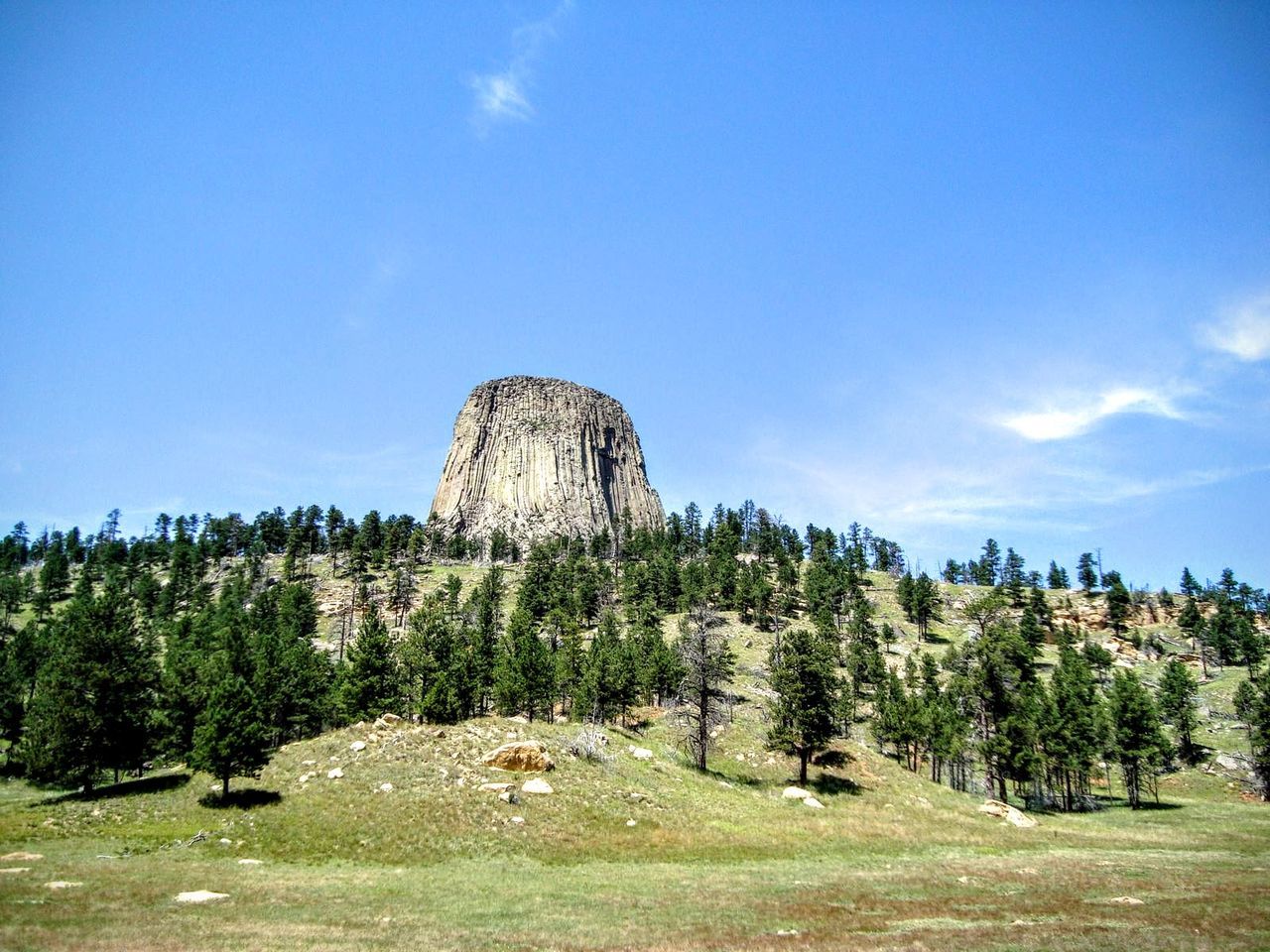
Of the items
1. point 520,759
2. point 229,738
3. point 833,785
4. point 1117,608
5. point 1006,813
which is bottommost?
point 1006,813

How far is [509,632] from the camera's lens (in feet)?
Result: 278

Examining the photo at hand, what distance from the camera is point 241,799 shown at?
38719 millimetres

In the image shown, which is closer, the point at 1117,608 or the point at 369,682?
the point at 369,682

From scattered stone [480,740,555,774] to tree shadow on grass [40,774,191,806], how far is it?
21049mm

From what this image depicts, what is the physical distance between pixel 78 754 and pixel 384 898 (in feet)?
113

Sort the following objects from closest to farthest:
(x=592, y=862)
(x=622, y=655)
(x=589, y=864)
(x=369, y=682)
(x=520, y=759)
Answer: (x=589, y=864) < (x=592, y=862) < (x=520, y=759) < (x=369, y=682) < (x=622, y=655)

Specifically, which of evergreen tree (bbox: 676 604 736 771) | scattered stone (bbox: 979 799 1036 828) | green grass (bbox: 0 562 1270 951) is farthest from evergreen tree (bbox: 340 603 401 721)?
scattered stone (bbox: 979 799 1036 828)

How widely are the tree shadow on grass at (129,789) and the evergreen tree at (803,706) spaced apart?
4253 cm

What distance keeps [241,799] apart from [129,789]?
441 inches

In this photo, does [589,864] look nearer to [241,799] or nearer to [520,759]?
[520,759]

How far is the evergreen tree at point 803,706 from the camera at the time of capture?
5056cm

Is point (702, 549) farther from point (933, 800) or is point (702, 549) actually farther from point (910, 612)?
point (933, 800)

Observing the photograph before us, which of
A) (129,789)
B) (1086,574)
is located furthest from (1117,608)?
(129,789)

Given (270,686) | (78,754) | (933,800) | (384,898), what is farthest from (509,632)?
(384,898)
